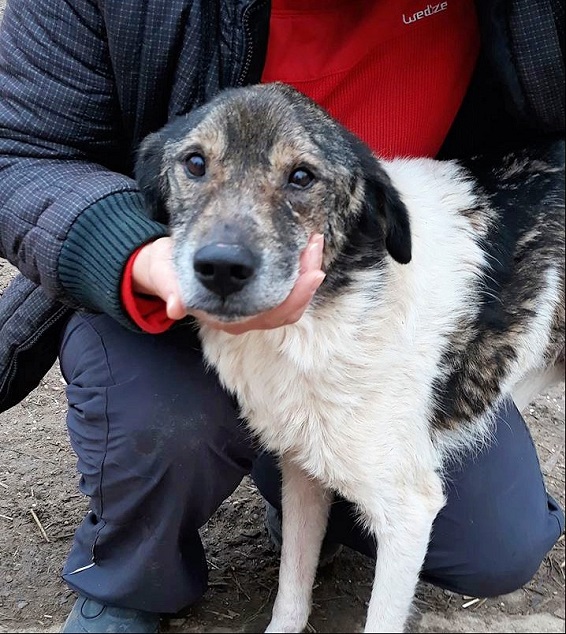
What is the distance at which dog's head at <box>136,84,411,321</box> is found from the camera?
1.96m

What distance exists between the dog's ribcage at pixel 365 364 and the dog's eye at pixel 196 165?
0.45 m

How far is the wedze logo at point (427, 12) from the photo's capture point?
2607 mm

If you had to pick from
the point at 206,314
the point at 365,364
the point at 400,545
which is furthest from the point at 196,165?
the point at 400,545

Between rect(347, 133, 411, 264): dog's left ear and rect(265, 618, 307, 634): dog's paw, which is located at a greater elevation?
rect(347, 133, 411, 264): dog's left ear

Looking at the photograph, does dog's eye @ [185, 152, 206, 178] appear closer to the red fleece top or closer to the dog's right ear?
the dog's right ear

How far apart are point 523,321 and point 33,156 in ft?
4.99

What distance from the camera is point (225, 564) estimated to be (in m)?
3.02

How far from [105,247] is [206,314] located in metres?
0.36

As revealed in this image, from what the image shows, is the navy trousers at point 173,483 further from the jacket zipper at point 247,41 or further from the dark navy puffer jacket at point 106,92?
the jacket zipper at point 247,41

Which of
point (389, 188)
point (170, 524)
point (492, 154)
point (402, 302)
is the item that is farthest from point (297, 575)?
point (492, 154)

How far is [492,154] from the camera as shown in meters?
2.79

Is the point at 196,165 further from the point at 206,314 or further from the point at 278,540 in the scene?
the point at 278,540

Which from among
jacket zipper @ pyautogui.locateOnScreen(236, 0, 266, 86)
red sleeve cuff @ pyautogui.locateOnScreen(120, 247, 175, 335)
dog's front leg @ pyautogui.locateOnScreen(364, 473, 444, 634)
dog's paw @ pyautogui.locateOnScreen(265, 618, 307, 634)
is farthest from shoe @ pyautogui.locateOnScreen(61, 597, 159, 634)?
jacket zipper @ pyautogui.locateOnScreen(236, 0, 266, 86)

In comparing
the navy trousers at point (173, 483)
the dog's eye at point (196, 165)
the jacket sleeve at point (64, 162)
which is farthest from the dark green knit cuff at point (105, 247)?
the navy trousers at point (173, 483)
